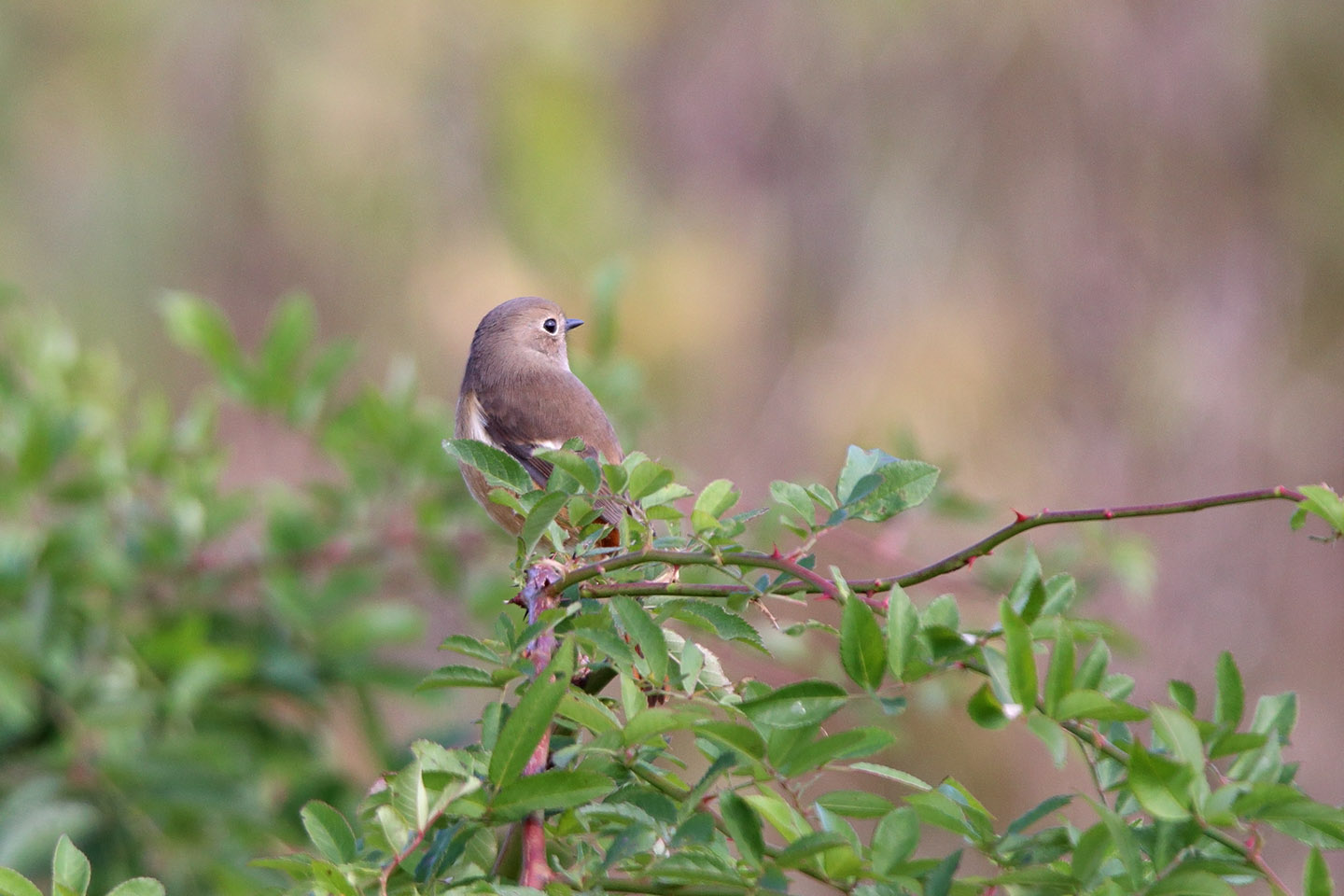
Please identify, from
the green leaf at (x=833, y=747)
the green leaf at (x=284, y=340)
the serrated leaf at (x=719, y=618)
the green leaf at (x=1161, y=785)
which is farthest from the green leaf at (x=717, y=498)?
the green leaf at (x=284, y=340)

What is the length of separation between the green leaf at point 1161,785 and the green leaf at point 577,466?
2.02 ft

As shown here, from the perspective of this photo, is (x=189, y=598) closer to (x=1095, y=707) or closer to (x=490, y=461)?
(x=490, y=461)

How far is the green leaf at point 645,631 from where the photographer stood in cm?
140

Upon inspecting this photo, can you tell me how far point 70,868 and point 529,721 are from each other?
508mm

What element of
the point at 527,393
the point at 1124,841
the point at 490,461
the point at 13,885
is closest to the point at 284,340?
the point at 527,393

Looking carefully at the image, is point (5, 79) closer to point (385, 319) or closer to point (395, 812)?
point (385, 319)

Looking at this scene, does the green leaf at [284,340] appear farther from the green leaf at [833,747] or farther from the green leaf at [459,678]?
Answer: the green leaf at [833,747]

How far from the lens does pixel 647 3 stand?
8930 millimetres

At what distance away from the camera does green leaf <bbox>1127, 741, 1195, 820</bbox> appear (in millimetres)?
1177

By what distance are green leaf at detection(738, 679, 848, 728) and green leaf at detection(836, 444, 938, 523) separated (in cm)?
24

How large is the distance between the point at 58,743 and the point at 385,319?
20.7ft

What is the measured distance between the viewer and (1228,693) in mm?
1328

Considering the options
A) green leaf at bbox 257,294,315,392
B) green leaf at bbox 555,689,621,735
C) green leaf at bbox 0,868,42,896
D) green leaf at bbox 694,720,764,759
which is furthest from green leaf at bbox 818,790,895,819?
green leaf at bbox 257,294,315,392

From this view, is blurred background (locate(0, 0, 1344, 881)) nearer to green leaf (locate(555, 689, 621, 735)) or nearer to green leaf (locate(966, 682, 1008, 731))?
green leaf (locate(555, 689, 621, 735))
